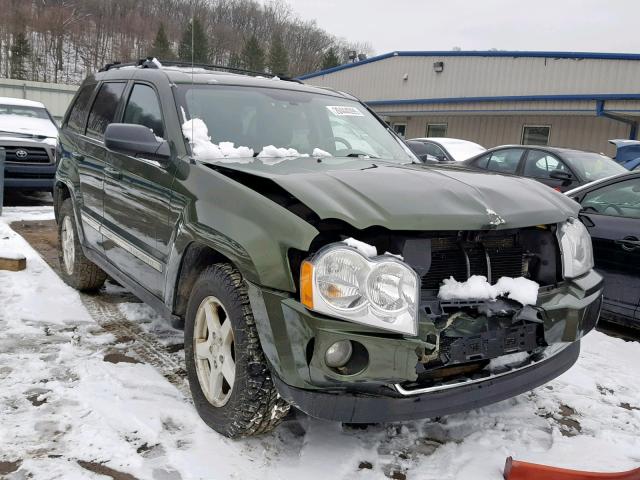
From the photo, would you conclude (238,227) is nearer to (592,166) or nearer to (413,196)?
(413,196)

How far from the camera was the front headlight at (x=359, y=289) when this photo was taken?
208 cm

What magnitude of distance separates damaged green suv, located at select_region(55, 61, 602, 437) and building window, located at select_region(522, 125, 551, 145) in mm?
14868

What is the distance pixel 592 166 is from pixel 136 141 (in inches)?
267

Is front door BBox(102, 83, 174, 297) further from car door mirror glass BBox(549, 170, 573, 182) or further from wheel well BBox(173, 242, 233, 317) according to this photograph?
car door mirror glass BBox(549, 170, 573, 182)

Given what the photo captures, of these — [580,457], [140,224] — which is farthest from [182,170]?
[580,457]

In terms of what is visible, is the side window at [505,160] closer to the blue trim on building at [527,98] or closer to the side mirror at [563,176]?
the side mirror at [563,176]

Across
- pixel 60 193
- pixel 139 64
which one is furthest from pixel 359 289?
pixel 60 193

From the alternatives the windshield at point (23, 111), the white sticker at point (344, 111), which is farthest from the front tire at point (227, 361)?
the windshield at point (23, 111)

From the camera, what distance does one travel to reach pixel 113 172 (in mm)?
3703

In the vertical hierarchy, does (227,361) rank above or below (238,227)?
below

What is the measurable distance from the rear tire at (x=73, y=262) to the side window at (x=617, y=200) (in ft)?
13.8

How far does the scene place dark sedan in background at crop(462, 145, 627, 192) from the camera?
7.34 m

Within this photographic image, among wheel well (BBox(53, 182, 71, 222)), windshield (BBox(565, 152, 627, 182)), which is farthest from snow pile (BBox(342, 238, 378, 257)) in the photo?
windshield (BBox(565, 152, 627, 182))

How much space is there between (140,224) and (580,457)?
105 inches
